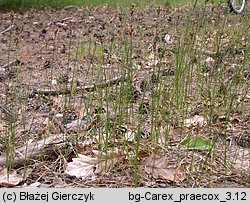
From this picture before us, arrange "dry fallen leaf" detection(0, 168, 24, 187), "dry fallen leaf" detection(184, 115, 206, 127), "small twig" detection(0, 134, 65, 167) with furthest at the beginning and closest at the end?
"dry fallen leaf" detection(184, 115, 206, 127), "small twig" detection(0, 134, 65, 167), "dry fallen leaf" detection(0, 168, 24, 187)

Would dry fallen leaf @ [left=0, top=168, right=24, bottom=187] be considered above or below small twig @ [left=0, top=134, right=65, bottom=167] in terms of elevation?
below

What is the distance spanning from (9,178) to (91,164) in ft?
1.00

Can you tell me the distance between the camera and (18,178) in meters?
1.71

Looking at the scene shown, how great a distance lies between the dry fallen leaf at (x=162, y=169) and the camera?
5.49 ft

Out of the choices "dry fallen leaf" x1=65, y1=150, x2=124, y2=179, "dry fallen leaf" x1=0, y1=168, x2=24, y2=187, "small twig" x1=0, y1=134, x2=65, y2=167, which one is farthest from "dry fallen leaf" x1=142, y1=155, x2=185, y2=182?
"dry fallen leaf" x1=0, y1=168, x2=24, y2=187

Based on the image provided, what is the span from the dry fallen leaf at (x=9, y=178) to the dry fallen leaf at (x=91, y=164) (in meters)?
0.18

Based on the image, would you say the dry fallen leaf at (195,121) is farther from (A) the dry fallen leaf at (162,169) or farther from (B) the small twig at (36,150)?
(B) the small twig at (36,150)

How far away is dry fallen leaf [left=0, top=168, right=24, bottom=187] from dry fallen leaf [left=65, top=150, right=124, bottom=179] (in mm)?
178

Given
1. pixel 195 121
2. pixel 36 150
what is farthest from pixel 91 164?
pixel 195 121

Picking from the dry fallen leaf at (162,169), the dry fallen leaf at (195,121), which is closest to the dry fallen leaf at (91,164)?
the dry fallen leaf at (162,169)

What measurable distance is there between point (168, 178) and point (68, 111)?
82 cm

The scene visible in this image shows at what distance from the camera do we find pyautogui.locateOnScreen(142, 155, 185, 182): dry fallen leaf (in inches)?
65.9

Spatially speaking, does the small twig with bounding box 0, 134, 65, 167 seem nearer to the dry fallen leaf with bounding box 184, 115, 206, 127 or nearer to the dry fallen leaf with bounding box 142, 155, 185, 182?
the dry fallen leaf with bounding box 142, 155, 185, 182

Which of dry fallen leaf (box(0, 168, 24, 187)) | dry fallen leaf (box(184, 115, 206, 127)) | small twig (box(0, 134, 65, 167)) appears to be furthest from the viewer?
dry fallen leaf (box(184, 115, 206, 127))
